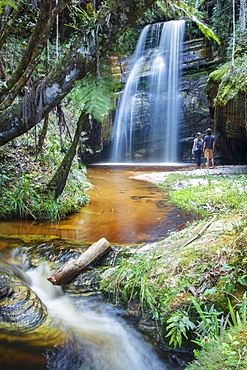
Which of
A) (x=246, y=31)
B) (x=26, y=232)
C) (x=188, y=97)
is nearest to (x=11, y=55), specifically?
(x=26, y=232)

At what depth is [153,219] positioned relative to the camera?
20.9 ft

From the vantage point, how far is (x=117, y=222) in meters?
6.23

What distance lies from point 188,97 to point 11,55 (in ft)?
47.7

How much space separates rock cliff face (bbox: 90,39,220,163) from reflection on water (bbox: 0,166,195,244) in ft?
41.8

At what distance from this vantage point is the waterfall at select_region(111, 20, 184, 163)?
20969 millimetres

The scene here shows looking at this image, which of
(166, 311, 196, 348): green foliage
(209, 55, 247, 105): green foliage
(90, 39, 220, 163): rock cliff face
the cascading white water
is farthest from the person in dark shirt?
(166, 311, 196, 348): green foliage

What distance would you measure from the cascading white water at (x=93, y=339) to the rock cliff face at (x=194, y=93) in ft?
56.8

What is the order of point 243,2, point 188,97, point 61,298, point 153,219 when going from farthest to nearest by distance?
point 188,97 < point 243,2 < point 153,219 < point 61,298

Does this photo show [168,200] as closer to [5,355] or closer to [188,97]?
[5,355]

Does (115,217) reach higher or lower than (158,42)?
lower

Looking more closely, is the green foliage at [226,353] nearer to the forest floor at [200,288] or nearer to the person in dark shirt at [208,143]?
the forest floor at [200,288]

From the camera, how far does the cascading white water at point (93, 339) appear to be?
2698mm

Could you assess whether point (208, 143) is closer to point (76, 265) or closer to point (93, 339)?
point (76, 265)

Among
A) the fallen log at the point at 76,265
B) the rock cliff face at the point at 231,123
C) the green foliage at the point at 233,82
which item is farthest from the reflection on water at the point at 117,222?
the green foliage at the point at 233,82
